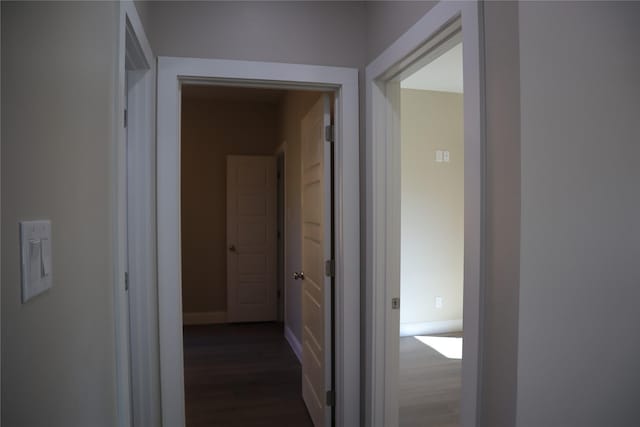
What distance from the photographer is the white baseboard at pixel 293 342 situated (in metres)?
4.05

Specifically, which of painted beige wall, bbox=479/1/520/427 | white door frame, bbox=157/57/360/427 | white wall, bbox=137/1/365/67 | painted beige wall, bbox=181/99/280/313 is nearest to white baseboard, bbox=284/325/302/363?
painted beige wall, bbox=181/99/280/313

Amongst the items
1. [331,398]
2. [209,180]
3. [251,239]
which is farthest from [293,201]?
[331,398]

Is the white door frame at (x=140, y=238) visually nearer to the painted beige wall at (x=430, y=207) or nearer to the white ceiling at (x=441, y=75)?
the white ceiling at (x=441, y=75)

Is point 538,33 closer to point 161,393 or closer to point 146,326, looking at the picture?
point 146,326

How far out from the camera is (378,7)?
2.14 m

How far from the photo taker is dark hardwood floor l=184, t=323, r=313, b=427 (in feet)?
9.43

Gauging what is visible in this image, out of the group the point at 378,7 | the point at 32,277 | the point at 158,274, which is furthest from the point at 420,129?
the point at 32,277

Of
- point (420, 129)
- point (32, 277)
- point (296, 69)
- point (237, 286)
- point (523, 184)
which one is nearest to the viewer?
point (32, 277)

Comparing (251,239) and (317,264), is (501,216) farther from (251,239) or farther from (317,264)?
(251,239)

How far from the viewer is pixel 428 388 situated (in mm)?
3361

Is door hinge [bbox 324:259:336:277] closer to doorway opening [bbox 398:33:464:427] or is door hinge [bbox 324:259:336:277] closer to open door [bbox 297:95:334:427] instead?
open door [bbox 297:95:334:427]

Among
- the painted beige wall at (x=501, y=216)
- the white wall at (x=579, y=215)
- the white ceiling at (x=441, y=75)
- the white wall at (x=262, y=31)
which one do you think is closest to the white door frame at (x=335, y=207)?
the white wall at (x=262, y=31)

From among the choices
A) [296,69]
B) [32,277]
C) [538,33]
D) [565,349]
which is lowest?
[565,349]

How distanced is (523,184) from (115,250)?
3.78ft
